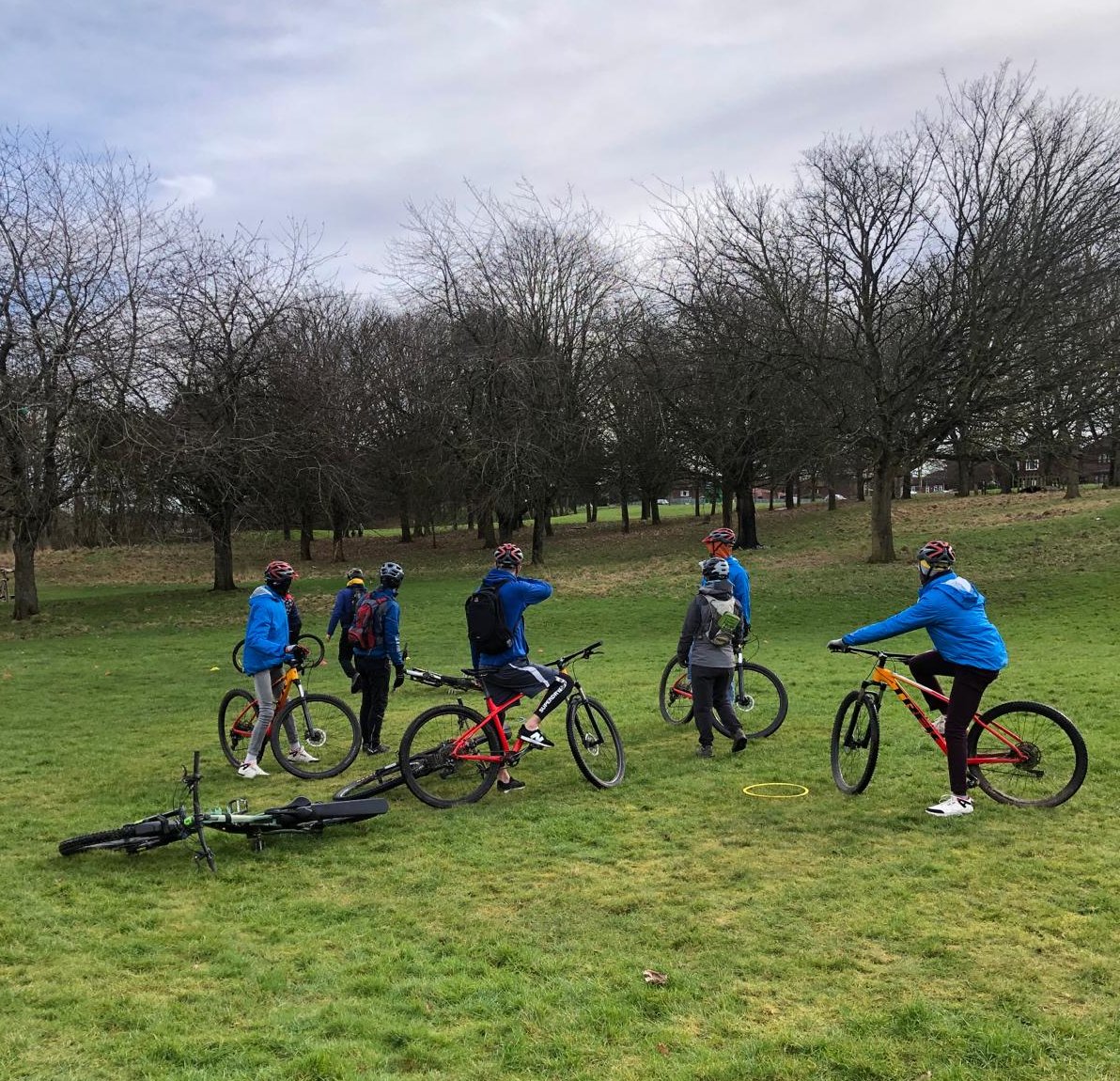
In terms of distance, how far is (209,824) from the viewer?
17.4ft

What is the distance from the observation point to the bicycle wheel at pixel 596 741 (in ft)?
22.1

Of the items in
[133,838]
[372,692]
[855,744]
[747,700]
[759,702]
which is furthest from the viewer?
[747,700]

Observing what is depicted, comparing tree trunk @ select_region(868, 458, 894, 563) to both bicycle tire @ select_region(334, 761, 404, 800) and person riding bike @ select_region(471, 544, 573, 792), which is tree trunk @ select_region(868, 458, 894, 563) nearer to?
person riding bike @ select_region(471, 544, 573, 792)

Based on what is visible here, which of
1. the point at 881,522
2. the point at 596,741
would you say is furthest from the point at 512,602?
the point at 881,522

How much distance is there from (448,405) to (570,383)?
4.31 metres

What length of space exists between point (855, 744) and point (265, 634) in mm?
4757

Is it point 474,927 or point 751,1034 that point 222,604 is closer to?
point 474,927

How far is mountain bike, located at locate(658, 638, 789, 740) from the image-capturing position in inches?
322

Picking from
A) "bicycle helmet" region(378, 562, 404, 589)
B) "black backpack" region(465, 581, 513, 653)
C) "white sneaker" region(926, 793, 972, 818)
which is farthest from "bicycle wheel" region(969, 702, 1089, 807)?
"bicycle helmet" region(378, 562, 404, 589)

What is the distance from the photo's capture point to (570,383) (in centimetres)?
2955

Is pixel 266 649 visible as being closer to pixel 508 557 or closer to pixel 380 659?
pixel 380 659

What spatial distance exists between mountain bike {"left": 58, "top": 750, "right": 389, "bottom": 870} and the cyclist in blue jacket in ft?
11.8

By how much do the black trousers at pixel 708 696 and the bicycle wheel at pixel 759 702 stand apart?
562 mm

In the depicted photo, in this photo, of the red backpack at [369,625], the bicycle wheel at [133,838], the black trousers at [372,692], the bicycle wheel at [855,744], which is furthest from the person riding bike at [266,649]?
the bicycle wheel at [855,744]
